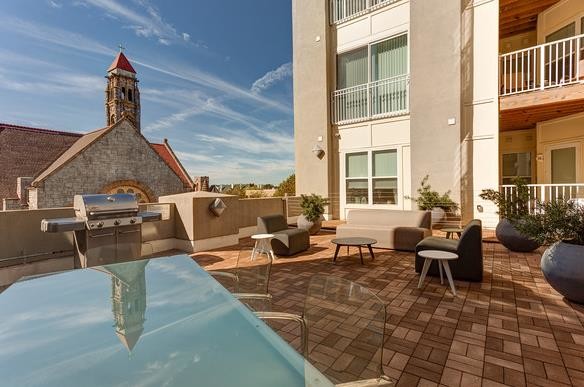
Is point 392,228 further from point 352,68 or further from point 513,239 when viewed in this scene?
point 352,68

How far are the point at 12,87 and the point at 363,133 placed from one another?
80.4ft

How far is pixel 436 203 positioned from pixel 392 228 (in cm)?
259

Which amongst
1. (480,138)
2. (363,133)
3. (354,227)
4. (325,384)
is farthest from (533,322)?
(363,133)

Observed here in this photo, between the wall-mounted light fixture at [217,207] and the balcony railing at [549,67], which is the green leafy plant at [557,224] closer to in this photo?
the balcony railing at [549,67]

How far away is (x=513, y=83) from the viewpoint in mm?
8430

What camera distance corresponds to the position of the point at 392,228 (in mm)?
6348

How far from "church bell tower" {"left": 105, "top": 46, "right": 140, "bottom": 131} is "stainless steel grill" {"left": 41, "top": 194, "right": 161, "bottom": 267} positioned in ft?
79.7

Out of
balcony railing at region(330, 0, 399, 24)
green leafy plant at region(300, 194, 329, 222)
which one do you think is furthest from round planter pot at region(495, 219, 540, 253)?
balcony railing at region(330, 0, 399, 24)

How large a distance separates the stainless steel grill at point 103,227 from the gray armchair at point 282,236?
2.53 m

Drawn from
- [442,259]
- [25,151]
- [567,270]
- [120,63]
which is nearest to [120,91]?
[120,63]

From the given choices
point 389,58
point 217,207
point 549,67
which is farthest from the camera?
point 389,58

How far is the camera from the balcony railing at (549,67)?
6.70m

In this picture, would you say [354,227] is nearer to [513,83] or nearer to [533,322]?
[533,322]

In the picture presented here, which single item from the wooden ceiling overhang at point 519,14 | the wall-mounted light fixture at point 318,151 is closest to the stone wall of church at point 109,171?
the wall-mounted light fixture at point 318,151
